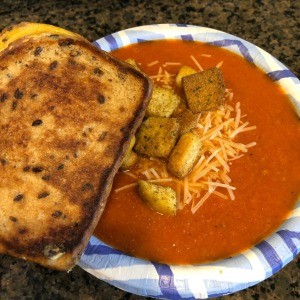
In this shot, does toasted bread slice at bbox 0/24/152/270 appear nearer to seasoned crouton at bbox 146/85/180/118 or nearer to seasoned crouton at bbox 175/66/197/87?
seasoned crouton at bbox 146/85/180/118

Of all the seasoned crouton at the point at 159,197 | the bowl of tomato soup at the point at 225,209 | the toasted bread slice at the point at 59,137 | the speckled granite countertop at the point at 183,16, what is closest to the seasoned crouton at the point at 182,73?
the bowl of tomato soup at the point at 225,209

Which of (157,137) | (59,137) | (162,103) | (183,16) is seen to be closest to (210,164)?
(157,137)

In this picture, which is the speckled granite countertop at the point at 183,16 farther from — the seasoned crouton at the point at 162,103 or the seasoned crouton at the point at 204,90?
the seasoned crouton at the point at 162,103

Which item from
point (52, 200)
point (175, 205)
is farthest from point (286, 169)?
point (52, 200)

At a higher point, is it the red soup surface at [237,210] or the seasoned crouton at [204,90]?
the seasoned crouton at [204,90]

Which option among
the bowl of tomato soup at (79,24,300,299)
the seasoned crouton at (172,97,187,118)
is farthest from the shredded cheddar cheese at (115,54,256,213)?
the seasoned crouton at (172,97,187,118)
